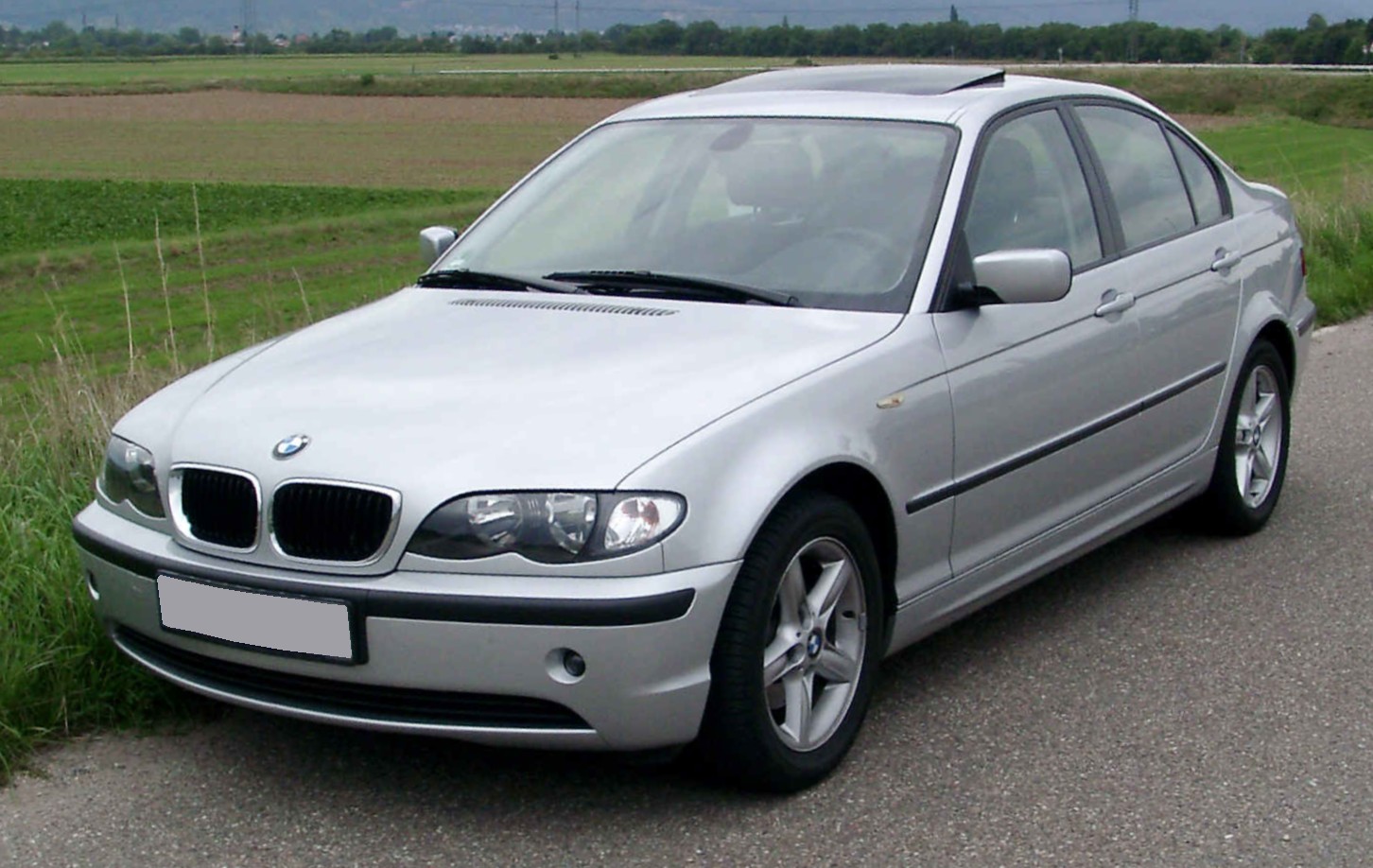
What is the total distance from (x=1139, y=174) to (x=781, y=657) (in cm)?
252

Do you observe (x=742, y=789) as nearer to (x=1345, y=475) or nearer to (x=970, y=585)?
(x=970, y=585)

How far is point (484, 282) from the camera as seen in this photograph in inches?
201

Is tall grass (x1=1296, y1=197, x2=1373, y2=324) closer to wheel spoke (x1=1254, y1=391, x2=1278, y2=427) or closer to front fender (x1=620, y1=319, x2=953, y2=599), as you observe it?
wheel spoke (x1=1254, y1=391, x2=1278, y2=427)

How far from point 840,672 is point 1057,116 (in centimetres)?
209

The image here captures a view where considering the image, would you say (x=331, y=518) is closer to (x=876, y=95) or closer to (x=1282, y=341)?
(x=876, y=95)

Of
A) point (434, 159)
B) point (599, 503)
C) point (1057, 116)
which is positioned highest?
point (1057, 116)

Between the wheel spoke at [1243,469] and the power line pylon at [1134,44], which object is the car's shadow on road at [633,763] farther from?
the power line pylon at [1134,44]

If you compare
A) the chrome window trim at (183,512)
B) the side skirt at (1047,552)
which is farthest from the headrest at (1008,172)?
the chrome window trim at (183,512)

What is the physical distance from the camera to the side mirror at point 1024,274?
4535 mm

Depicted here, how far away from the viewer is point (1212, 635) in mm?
5246

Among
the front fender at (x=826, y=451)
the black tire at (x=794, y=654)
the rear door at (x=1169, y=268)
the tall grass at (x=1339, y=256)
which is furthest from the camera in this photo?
the tall grass at (x=1339, y=256)

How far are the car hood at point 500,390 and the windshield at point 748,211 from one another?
0.20 meters

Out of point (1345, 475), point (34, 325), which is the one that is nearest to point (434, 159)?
point (34, 325)

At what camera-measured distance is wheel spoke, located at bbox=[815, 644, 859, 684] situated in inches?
164
